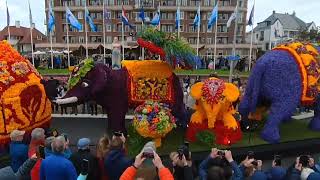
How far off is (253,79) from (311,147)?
2.26 m

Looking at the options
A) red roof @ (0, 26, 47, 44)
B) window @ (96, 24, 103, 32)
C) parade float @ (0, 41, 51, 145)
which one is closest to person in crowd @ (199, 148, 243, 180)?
parade float @ (0, 41, 51, 145)

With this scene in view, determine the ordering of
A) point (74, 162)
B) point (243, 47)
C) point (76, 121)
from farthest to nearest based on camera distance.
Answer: point (243, 47)
point (76, 121)
point (74, 162)

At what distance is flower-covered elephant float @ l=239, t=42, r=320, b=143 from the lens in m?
8.94

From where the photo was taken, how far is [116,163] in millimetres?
4617

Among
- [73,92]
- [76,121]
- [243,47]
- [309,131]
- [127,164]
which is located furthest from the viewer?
[243,47]

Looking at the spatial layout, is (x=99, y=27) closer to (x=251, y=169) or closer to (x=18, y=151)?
(x=18, y=151)

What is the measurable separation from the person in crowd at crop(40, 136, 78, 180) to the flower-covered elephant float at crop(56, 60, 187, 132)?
174 inches

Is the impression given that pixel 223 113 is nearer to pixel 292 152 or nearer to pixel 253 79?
pixel 253 79

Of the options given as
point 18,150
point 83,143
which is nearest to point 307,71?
point 83,143

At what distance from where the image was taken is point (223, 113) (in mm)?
8953

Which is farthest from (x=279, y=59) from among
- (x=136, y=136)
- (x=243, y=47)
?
(x=243, y=47)

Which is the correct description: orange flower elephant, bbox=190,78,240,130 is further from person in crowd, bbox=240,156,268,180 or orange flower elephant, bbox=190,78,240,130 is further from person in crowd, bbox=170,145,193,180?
person in crowd, bbox=170,145,193,180

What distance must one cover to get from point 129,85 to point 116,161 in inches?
182

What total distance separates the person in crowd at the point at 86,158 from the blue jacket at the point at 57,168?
1.27 feet
